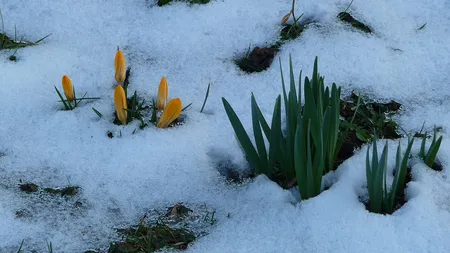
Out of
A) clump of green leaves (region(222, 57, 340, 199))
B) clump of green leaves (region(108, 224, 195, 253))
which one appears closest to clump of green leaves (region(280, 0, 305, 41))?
clump of green leaves (region(222, 57, 340, 199))

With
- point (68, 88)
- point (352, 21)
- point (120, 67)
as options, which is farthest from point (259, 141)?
point (352, 21)

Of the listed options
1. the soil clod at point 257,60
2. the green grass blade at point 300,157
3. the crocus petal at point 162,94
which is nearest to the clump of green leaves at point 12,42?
the crocus petal at point 162,94

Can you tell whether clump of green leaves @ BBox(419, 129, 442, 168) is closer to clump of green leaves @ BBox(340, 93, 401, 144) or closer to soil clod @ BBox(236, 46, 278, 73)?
clump of green leaves @ BBox(340, 93, 401, 144)

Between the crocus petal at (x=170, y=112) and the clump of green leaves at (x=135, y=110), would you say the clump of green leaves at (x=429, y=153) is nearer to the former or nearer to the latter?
the crocus petal at (x=170, y=112)

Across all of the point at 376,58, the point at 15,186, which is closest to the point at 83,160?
the point at 15,186

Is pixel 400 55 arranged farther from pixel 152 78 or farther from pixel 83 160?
pixel 83 160

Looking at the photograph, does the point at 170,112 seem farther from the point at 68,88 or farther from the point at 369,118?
the point at 369,118
